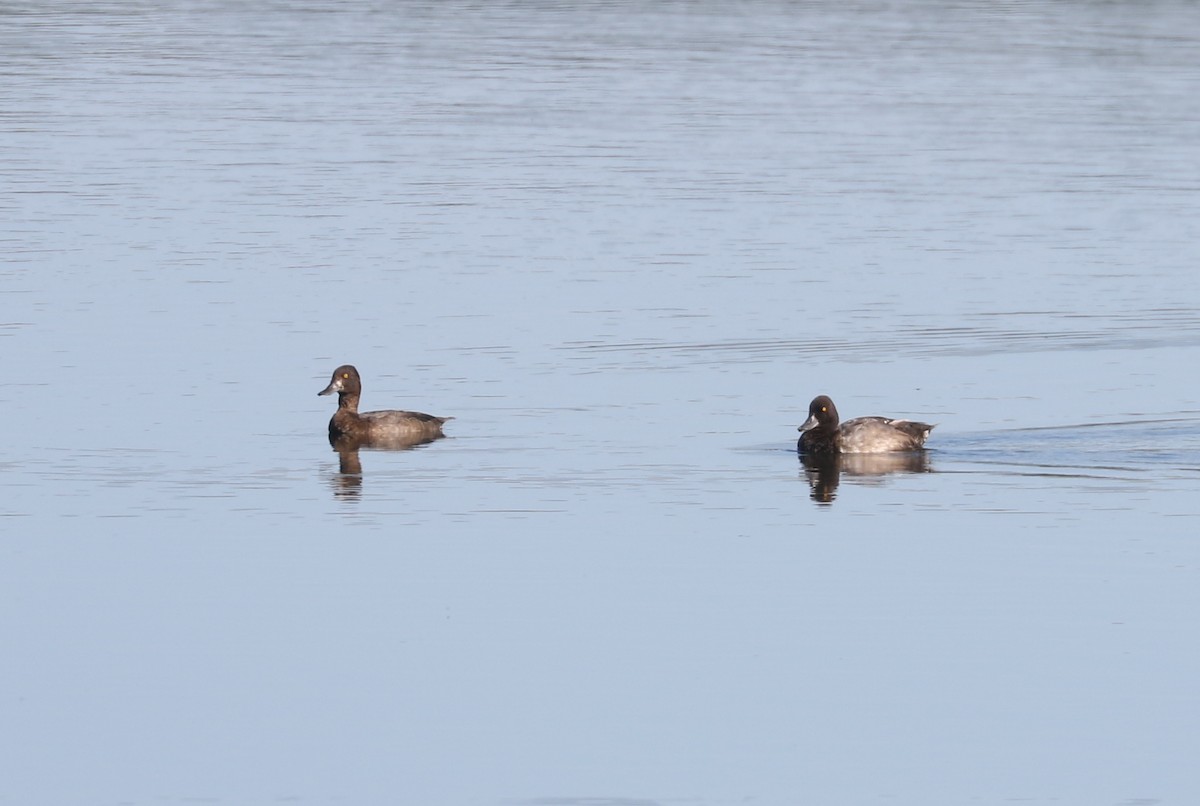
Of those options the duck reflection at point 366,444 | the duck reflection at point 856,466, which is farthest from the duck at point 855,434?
the duck reflection at point 366,444

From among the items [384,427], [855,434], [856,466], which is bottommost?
[856,466]

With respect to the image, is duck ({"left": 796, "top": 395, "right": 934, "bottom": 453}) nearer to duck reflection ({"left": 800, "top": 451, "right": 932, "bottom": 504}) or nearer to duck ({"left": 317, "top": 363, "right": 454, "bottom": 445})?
duck reflection ({"left": 800, "top": 451, "right": 932, "bottom": 504})

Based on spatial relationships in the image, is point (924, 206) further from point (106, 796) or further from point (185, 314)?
point (106, 796)

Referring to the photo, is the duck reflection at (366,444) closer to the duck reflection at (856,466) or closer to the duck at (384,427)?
the duck at (384,427)

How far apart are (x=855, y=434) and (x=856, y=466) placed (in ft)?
1.85

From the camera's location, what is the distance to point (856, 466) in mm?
20047

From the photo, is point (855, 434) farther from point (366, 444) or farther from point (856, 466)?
point (366, 444)

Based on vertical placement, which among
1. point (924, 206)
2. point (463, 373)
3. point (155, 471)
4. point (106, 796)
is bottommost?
point (106, 796)

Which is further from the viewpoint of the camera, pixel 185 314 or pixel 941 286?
pixel 941 286

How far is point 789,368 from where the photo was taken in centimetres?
2375

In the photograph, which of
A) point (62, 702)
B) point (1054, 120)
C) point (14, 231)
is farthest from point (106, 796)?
point (1054, 120)

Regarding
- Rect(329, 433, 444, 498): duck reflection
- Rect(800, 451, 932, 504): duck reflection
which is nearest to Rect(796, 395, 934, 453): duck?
Rect(800, 451, 932, 504): duck reflection

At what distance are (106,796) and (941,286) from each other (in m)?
18.1

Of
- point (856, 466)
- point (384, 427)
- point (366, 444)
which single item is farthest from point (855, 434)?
point (366, 444)
